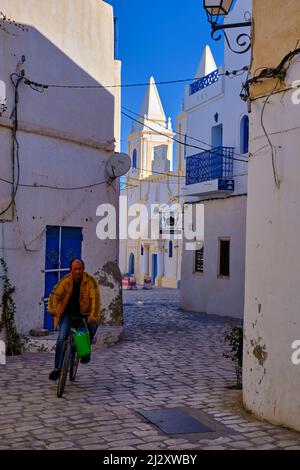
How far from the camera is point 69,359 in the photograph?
274 inches

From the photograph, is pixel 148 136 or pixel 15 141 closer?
pixel 15 141

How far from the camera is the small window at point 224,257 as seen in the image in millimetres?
16844

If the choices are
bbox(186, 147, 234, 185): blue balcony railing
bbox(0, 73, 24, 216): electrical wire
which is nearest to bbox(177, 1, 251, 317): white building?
bbox(186, 147, 234, 185): blue balcony railing

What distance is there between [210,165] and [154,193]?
787 inches

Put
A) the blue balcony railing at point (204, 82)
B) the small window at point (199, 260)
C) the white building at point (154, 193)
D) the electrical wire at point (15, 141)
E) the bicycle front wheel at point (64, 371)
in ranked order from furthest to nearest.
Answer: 1. the white building at point (154, 193)
2. the blue balcony railing at point (204, 82)
3. the small window at point (199, 260)
4. the electrical wire at point (15, 141)
5. the bicycle front wheel at point (64, 371)

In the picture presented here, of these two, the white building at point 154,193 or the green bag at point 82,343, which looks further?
the white building at point 154,193

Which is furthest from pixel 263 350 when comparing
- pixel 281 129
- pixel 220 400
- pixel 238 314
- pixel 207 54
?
pixel 207 54

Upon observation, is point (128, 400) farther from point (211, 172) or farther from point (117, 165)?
point (211, 172)

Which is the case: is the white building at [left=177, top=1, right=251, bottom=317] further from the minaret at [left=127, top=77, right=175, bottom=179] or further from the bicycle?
the minaret at [left=127, top=77, right=175, bottom=179]

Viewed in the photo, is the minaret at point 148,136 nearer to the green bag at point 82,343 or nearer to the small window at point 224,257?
the small window at point 224,257

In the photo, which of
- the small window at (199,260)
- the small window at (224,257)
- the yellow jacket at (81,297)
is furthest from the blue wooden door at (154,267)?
the yellow jacket at (81,297)

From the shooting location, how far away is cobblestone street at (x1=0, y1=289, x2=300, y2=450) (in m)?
5.16

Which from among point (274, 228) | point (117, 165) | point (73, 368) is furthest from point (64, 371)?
point (117, 165)

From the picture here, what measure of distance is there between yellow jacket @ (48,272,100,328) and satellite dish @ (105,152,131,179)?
479 cm
